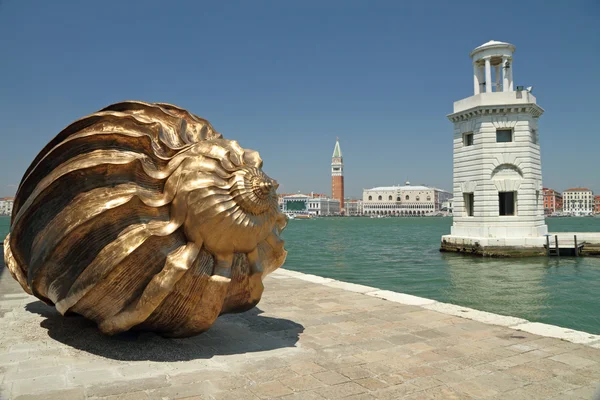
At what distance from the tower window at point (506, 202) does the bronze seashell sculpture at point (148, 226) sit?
25.8m

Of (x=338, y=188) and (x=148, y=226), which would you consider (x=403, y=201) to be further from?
(x=148, y=226)

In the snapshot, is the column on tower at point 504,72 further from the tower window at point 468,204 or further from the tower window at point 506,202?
the tower window at point 468,204

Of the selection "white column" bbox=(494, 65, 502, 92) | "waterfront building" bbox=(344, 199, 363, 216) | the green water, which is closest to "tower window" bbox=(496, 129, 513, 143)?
"white column" bbox=(494, 65, 502, 92)

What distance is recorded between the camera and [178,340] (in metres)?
5.09

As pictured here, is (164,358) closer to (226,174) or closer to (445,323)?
(226,174)

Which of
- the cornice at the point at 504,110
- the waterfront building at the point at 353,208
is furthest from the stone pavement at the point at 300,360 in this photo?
the waterfront building at the point at 353,208

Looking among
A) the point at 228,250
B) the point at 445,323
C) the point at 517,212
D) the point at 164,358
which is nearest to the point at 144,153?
the point at 228,250

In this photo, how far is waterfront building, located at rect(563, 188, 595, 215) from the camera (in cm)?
15812

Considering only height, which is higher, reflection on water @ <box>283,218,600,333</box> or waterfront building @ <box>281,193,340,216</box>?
waterfront building @ <box>281,193,340,216</box>

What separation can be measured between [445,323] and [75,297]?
14.8 feet

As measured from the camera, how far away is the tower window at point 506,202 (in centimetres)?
2739

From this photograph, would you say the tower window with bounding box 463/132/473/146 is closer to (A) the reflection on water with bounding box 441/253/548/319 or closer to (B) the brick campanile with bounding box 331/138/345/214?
(A) the reflection on water with bounding box 441/253/548/319

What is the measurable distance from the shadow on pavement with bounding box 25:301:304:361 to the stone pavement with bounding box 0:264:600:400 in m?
0.01

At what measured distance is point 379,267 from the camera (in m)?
21.7
